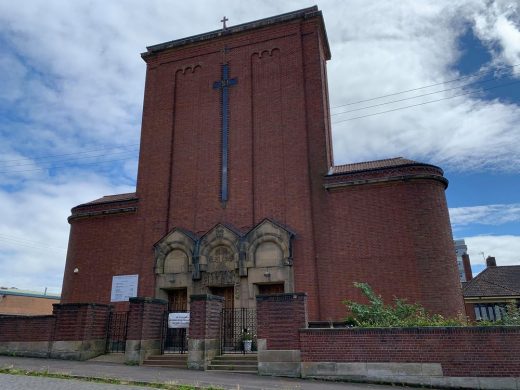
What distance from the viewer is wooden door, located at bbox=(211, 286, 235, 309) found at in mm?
18544

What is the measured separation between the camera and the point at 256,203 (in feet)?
63.6

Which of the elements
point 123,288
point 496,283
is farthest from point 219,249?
point 496,283

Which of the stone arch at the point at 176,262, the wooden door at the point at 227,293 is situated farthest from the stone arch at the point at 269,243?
the stone arch at the point at 176,262

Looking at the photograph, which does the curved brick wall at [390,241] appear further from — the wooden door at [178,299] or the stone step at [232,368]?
the wooden door at [178,299]

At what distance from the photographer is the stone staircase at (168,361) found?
13.1 m

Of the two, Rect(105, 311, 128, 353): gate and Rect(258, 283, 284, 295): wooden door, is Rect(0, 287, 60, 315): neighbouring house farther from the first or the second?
Rect(258, 283, 284, 295): wooden door

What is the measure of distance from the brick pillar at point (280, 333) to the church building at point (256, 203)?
215 inches

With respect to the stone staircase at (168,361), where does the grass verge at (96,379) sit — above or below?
below

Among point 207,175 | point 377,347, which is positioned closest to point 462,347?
point 377,347

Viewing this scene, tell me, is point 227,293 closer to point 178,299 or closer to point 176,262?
point 178,299

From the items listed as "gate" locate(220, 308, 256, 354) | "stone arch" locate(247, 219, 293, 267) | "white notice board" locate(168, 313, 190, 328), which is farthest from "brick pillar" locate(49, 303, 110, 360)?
"stone arch" locate(247, 219, 293, 267)

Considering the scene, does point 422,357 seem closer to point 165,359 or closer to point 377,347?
point 377,347

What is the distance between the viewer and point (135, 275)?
20.1 m

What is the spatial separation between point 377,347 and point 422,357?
1.07 meters
